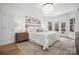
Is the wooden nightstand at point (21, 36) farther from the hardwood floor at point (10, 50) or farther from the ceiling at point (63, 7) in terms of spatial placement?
the ceiling at point (63, 7)

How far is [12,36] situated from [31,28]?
0.49 m

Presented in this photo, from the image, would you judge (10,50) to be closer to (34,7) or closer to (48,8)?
(34,7)

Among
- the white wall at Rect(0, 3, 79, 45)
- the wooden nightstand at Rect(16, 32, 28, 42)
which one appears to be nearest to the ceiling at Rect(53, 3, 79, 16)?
the white wall at Rect(0, 3, 79, 45)

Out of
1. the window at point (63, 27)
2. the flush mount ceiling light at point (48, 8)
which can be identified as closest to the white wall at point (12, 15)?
the flush mount ceiling light at point (48, 8)

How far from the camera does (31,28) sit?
1.99 m

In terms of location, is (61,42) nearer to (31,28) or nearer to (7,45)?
(31,28)

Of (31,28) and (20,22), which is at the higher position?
(20,22)

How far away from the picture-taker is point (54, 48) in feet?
6.49

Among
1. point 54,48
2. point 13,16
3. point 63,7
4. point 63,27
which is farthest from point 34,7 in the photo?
point 54,48

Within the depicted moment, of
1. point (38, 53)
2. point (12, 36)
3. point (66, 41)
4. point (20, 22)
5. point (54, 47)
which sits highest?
point (20, 22)

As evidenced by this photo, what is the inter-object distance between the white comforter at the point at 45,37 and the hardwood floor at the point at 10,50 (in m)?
0.47

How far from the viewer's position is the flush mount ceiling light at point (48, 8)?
1948 millimetres

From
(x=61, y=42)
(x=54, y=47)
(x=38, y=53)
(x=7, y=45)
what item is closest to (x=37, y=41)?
(x=38, y=53)

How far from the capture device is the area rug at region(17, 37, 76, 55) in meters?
1.95
